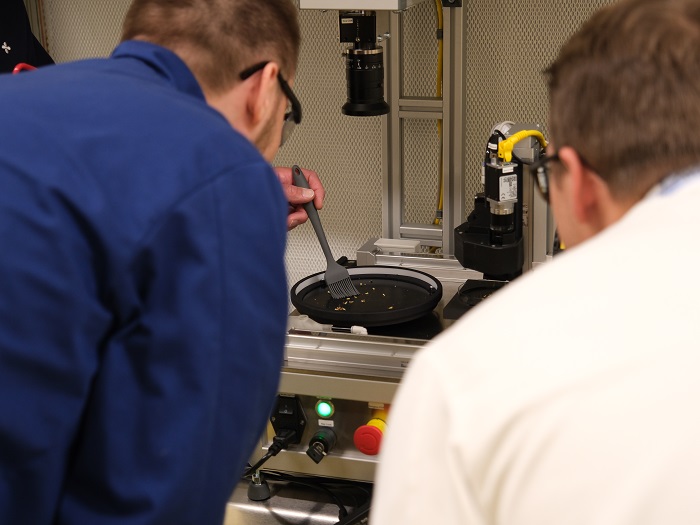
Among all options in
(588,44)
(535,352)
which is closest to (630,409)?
(535,352)

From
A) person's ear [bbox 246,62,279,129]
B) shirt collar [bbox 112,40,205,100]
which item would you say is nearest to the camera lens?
person's ear [bbox 246,62,279,129]

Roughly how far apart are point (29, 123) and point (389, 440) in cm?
48

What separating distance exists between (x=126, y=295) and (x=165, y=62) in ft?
1.04

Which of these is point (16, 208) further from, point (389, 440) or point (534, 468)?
point (534, 468)

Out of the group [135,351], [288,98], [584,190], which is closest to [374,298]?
[288,98]

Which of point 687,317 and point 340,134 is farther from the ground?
point 687,317

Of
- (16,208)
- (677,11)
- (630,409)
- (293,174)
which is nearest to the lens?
(630,409)

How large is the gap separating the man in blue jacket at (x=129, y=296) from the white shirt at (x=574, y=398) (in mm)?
356

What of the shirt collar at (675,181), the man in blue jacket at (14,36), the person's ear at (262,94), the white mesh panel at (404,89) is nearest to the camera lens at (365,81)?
the white mesh panel at (404,89)

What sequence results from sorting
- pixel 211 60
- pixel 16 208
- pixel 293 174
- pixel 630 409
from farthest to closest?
pixel 293 174 < pixel 211 60 < pixel 16 208 < pixel 630 409

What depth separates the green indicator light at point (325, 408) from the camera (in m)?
1.55

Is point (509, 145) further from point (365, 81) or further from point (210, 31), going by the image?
point (210, 31)

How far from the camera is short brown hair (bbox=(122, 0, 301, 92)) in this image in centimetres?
113

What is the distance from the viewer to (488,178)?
155cm
